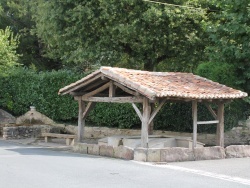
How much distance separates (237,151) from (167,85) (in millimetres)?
3637

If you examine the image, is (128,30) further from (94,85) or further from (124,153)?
(124,153)

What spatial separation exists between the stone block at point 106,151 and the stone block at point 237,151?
4215 millimetres

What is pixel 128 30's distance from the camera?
20.8 metres

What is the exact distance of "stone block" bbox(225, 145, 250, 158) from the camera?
15.9m

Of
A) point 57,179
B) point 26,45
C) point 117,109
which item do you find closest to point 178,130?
point 117,109

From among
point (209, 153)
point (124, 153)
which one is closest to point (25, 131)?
point (124, 153)

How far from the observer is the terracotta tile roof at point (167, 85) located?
14484mm

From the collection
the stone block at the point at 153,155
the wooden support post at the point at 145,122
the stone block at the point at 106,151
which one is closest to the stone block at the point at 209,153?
the stone block at the point at 153,155

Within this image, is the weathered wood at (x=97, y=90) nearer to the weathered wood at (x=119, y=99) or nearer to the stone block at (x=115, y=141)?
the weathered wood at (x=119, y=99)

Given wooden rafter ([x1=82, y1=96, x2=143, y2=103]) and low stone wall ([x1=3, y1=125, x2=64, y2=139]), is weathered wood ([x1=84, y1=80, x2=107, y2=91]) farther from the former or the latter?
low stone wall ([x1=3, y1=125, x2=64, y2=139])

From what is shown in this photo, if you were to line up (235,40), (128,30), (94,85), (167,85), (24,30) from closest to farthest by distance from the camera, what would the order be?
(167,85)
(94,85)
(235,40)
(128,30)
(24,30)

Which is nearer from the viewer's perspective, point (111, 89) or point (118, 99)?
point (118, 99)

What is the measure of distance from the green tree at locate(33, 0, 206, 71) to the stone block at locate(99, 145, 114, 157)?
712 centimetres

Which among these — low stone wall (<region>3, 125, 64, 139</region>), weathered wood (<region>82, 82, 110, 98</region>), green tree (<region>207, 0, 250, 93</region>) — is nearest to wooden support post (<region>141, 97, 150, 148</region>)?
weathered wood (<region>82, 82, 110, 98</region>)
